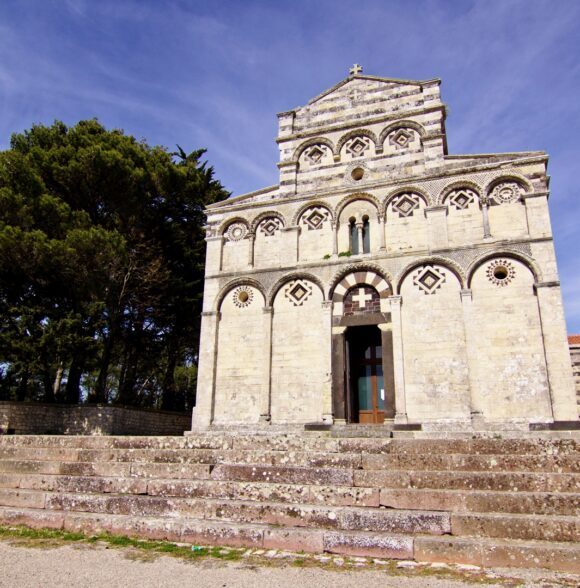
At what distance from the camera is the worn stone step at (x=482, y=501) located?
5641 mm

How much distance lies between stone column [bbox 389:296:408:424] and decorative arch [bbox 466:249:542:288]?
88.1 inches

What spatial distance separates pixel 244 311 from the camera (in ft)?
55.7

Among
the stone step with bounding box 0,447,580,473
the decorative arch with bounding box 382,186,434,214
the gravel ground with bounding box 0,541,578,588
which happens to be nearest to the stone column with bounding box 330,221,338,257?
the decorative arch with bounding box 382,186,434,214

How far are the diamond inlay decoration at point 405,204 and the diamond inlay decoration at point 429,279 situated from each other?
2.06 m

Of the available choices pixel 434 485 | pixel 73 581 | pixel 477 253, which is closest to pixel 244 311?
pixel 477 253

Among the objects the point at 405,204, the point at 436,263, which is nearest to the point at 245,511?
the point at 436,263

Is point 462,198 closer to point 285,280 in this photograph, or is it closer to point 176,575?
point 285,280

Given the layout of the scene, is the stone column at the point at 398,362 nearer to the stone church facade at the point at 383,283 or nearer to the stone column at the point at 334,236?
the stone church facade at the point at 383,283

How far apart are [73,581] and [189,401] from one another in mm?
25177

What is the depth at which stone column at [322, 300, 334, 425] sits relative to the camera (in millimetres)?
14797

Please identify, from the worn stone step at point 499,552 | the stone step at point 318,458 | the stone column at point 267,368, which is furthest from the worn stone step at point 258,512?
the stone column at point 267,368

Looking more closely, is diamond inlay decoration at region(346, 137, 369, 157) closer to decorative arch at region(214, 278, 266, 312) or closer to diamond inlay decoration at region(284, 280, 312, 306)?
diamond inlay decoration at region(284, 280, 312, 306)

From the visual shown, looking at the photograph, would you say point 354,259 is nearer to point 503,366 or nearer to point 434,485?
point 503,366

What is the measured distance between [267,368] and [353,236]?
5.31m
